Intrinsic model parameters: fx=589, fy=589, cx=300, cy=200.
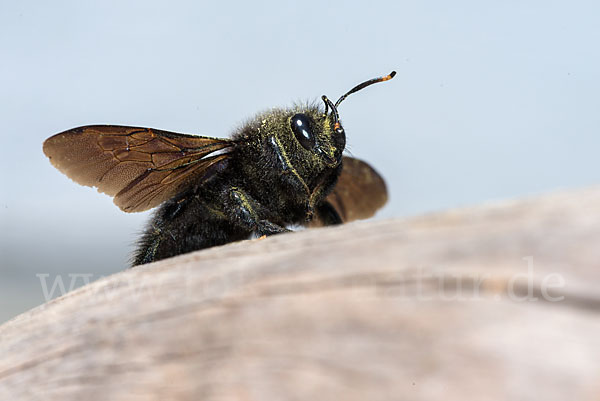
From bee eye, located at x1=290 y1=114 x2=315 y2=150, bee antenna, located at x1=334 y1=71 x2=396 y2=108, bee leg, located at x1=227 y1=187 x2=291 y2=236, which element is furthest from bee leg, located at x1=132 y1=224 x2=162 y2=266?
bee antenna, located at x1=334 y1=71 x2=396 y2=108

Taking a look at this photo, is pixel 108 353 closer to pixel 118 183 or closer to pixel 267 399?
pixel 267 399

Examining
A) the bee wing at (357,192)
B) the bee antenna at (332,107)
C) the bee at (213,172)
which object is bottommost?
the bee wing at (357,192)

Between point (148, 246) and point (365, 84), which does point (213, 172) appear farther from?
point (365, 84)

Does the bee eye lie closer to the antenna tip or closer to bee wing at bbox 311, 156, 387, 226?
the antenna tip

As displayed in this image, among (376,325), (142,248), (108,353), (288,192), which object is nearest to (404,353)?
(376,325)

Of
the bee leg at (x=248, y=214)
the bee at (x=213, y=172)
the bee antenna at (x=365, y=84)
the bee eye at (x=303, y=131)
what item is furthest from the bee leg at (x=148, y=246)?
the bee antenna at (x=365, y=84)

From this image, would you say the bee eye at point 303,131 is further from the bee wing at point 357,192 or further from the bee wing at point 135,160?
the bee wing at point 357,192
